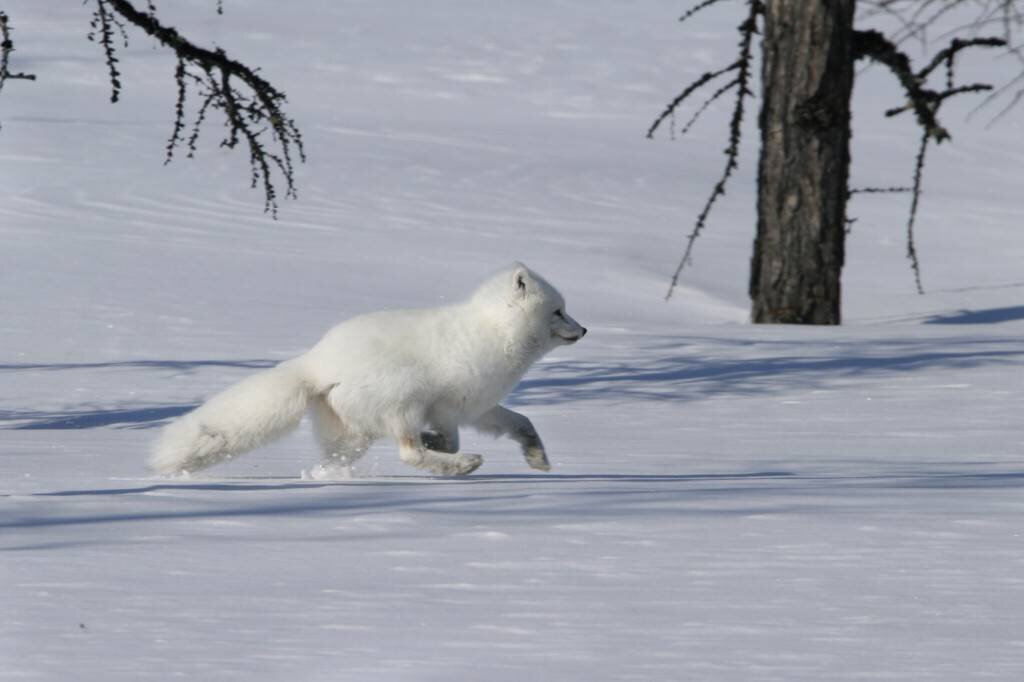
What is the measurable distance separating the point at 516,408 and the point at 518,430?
276cm

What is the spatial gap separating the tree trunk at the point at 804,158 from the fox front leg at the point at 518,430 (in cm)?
677

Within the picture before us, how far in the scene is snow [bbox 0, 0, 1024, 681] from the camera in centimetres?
393

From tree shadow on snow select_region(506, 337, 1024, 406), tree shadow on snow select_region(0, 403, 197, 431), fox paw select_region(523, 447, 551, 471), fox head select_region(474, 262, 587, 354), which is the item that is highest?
fox head select_region(474, 262, 587, 354)

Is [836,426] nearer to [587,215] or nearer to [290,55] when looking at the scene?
[587,215]

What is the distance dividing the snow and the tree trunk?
500 mm

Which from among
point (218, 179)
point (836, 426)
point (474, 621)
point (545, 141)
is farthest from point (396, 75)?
point (474, 621)

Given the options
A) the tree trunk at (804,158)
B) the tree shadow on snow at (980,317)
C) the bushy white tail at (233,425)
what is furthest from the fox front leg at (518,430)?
the tree shadow on snow at (980,317)

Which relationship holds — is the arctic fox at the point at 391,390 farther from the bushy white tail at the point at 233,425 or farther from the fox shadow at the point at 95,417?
the fox shadow at the point at 95,417

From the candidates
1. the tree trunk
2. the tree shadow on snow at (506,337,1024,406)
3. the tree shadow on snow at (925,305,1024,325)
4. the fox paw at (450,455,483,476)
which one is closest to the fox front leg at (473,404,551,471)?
the fox paw at (450,455,483,476)

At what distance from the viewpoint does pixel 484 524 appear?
5.35m

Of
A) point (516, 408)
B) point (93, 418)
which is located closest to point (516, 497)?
point (516, 408)

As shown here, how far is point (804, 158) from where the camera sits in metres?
13.6

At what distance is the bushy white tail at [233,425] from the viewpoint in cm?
688

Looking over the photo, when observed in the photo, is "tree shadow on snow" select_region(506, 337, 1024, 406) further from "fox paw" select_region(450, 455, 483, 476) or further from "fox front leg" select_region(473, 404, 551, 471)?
"fox paw" select_region(450, 455, 483, 476)
